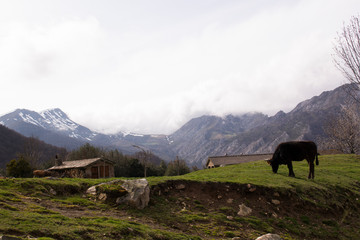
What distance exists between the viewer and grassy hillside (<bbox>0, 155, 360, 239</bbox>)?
10202mm

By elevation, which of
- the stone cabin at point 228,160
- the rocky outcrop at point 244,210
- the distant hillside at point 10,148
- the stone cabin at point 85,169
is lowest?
the stone cabin at point 228,160

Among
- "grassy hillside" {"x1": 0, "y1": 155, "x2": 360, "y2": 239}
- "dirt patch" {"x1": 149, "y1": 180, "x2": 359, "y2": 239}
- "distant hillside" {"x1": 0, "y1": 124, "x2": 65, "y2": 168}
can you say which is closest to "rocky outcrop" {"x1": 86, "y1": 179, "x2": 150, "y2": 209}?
"grassy hillside" {"x1": 0, "y1": 155, "x2": 360, "y2": 239}

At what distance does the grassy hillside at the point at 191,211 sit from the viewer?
10.2m

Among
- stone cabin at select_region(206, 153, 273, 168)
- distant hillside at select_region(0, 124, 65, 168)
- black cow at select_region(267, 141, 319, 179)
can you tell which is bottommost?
stone cabin at select_region(206, 153, 273, 168)

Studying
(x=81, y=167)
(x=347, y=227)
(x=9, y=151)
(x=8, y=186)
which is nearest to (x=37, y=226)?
(x=8, y=186)

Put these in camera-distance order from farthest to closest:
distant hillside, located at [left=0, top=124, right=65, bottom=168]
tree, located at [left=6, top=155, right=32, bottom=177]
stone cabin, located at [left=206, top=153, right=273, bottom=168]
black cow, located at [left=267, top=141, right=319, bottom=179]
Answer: distant hillside, located at [left=0, top=124, right=65, bottom=168] < stone cabin, located at [left=206, top=153, right=273, bottom=168] < tree, located at [left=6, top=155, right=32, bottom=177] < black cow, located at [left=267, top=141, right=319, bottom=179]

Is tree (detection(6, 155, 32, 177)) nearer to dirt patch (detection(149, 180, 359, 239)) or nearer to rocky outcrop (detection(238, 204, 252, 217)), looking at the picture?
dirt patch (detection(149, 180, 359, 239))

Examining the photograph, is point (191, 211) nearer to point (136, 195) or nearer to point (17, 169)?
point (136, 195)

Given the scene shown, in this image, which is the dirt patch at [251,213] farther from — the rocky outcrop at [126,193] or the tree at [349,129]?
the tree at [349,129]

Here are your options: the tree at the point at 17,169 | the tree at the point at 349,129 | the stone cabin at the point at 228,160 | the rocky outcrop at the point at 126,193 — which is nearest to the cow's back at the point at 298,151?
the rocky outcrop at the point at 126,193

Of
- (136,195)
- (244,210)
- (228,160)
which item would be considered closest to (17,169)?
(136,195)

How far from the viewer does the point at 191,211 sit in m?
15.6

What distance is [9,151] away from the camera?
174250mm

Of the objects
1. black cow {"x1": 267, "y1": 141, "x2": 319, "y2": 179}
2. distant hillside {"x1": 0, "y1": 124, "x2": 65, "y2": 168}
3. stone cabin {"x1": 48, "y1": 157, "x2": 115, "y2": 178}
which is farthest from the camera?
distant hillside {"x1": 0, "y1": 124, "x2": 65, "y2": 168}
